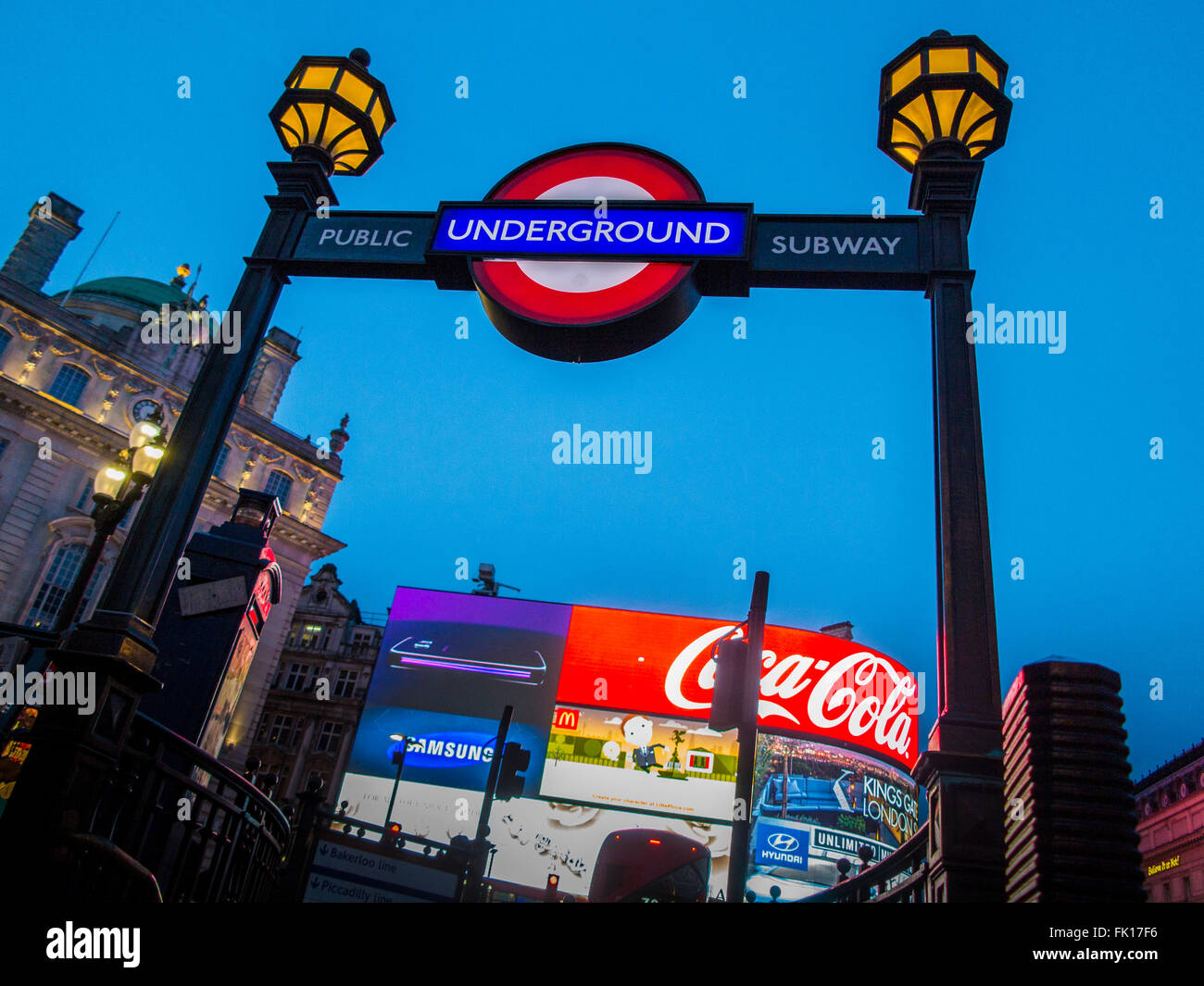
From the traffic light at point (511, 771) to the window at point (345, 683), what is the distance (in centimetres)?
3862

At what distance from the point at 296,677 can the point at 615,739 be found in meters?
29.6

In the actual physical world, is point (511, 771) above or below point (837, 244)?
below

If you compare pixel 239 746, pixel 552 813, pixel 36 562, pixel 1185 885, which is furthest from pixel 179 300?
pixel 1185 885

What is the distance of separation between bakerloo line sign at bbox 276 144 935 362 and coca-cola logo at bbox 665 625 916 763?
25.2m

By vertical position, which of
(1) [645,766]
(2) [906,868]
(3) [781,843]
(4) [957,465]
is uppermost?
(1) [645,766]

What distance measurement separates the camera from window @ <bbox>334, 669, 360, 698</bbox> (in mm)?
50469

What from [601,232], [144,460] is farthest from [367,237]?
[144,460]

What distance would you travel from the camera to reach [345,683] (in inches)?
2004

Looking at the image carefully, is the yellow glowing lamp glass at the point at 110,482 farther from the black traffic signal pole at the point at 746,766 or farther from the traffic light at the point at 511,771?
the traffic light at the point at 511,771

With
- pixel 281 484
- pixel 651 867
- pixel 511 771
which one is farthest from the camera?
pixel 281 484

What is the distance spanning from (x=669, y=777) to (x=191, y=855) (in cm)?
2609

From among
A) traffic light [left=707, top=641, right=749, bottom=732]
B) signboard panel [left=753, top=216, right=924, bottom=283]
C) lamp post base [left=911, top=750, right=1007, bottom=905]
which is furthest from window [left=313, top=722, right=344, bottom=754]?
lamp post base [left=911, top=750, right=1007, bottom=905]

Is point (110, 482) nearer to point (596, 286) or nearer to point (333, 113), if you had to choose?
point (333, 113)

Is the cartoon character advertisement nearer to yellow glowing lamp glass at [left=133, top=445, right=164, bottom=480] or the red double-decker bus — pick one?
the red double-decker bus
